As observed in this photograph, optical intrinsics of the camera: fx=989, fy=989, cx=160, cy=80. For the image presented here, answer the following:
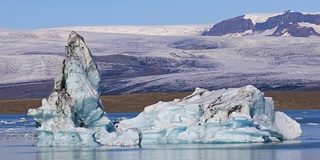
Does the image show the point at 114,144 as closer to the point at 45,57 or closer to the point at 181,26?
the point at 45,57

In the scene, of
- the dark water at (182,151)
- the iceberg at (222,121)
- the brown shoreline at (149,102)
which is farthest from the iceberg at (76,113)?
the brown shoreline at (149,102)

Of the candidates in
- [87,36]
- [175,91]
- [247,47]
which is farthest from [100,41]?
[175,91]

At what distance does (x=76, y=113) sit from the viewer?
36.0 m

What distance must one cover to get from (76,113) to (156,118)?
3003mm

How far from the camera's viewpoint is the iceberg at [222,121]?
114 feet

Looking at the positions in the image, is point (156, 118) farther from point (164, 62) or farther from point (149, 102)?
point (164, 62)

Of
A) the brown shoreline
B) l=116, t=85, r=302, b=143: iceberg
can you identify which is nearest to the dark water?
l=116, t=85, r=302, b=143: iceberg

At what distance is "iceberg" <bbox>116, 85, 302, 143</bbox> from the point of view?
34719 millimetres

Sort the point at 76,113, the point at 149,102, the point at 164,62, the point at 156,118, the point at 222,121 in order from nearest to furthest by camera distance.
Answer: the point at 222,121 < the point at 76,113 < the point at 156,118 < the point at 149,102 < the point at 164,62

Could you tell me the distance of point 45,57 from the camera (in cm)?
12194

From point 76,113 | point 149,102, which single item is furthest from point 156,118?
point 149,102

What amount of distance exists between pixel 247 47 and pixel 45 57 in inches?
1051

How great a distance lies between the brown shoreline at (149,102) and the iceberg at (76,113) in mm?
50106

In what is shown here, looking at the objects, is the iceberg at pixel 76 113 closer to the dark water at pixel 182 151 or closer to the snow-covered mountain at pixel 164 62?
the dark water at pixel 182 151
